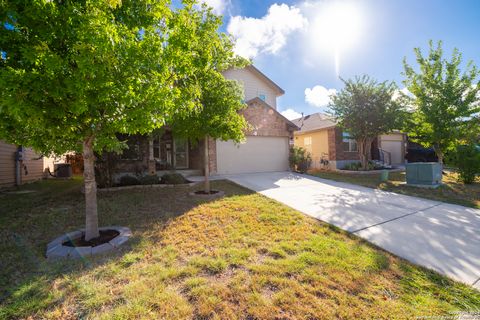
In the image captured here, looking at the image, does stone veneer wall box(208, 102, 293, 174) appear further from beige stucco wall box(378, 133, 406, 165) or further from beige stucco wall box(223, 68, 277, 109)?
beige stucco wall box(378, 133, 406, 165)

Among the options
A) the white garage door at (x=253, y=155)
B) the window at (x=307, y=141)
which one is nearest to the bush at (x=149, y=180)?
the white garage door at (x=253, y=155)

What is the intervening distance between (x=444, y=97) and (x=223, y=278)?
45.0 feet

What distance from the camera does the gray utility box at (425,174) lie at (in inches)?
366

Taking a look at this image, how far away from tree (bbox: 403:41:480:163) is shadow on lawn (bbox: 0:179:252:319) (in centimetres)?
1054

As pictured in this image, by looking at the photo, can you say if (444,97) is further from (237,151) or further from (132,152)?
(132,152)

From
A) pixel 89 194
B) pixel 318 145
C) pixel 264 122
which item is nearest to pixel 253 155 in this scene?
pixel 264 122

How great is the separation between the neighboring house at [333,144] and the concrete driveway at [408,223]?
851 cm

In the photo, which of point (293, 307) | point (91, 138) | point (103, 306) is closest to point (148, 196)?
point (91, 138)

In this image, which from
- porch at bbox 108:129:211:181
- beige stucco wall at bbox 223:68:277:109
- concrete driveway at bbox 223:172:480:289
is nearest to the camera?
concrete driveway at bbox 223:172:480:289

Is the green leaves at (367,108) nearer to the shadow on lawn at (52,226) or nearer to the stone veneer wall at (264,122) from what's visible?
the stone veneer wall at (264,122)

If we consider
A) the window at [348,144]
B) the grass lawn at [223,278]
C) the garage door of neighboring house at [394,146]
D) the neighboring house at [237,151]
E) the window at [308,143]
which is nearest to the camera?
the grass lawn at [223,278]

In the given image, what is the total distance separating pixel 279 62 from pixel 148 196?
10.8 meters

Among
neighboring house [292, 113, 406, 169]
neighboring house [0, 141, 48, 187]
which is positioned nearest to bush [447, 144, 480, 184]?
neighboring house [292, 113, 406, 169]

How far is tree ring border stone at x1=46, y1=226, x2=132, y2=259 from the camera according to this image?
3494 mm
